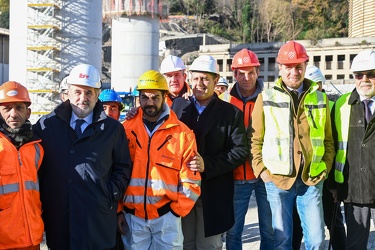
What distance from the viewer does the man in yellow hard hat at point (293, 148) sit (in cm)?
421

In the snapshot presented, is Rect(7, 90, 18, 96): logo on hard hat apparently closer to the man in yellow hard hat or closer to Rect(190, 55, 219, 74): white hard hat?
Rect(190, 55, 219, 74): white hard hat

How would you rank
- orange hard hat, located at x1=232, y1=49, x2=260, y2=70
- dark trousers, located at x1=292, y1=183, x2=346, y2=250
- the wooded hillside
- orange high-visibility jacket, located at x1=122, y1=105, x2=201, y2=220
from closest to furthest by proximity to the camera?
1. orange high-visibility jacket, located at x1=122, y1=105, x2=201, y2=220
2. orange hard hat, located at x1=232, y1=49, x2=260, y2=70
3. dark trousers, located at x1=292, y1=183, x2=346, y2=250
4. the wooded hillside

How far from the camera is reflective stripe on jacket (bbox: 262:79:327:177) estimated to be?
4.22 m

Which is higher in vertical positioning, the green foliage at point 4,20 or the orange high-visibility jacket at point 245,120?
the green foliage at point 4,20

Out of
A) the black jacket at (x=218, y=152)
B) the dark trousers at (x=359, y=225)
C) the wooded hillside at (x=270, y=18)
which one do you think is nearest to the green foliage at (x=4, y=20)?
the wooded hillside at (x=270, y=18)

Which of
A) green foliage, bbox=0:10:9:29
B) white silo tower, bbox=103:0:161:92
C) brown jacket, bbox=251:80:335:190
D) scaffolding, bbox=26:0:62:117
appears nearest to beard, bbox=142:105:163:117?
brown jacket, bbox=251:80:335:190

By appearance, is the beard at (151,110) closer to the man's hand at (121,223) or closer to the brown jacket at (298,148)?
the man's hand at (121,223)

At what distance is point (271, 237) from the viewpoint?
4.80 meters

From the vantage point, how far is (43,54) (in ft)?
80.8

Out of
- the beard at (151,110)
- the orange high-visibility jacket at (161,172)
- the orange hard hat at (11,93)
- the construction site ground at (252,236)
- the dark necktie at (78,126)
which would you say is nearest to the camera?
the orange hard hat at (11,93)

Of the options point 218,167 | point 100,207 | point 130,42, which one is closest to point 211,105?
point 218,167

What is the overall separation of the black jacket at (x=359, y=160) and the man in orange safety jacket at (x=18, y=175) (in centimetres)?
262

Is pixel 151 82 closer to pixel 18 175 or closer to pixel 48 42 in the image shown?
pixel 18 175

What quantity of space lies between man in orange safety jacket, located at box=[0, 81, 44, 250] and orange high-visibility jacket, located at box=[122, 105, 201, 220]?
74 centimetres
